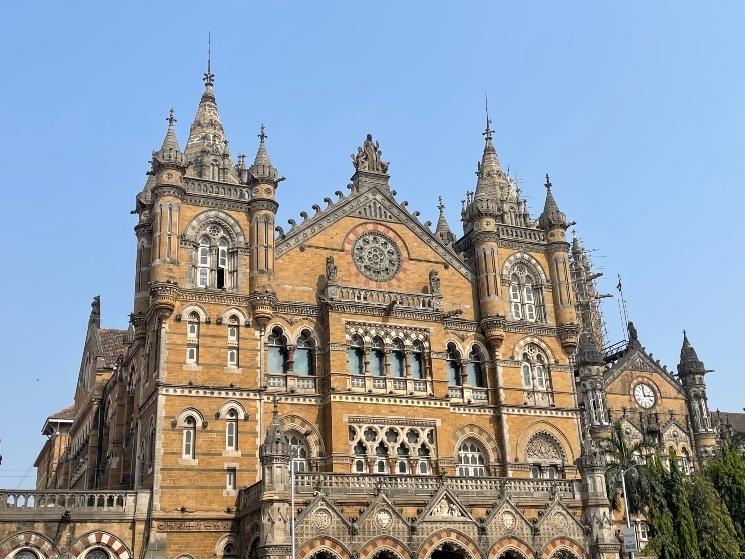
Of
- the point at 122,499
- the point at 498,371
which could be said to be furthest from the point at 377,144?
the point at 122,499

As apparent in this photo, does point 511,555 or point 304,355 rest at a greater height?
point 304,355

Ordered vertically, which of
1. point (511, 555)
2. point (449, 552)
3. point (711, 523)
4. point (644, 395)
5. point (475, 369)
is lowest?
point (511, 555)

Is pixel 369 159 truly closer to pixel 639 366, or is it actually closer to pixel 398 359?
pixel 398 359

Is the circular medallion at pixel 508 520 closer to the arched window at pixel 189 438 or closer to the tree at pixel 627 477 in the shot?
the tree at pixel 627 477

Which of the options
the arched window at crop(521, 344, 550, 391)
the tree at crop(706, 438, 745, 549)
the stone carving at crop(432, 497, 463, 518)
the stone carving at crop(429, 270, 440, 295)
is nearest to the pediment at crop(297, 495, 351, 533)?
the stone carving at crop(432, 497, 463, 518)

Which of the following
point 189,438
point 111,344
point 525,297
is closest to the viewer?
point 189,438

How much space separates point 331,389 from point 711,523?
1942 centimetres

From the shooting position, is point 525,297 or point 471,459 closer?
point 471,459

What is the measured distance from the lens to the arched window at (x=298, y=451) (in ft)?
132

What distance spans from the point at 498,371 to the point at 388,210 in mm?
10291

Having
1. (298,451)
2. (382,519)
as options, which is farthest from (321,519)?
(298,451)

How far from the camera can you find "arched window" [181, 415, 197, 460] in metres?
37.9

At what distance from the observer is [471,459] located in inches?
1730

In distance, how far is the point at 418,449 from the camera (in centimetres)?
4184
